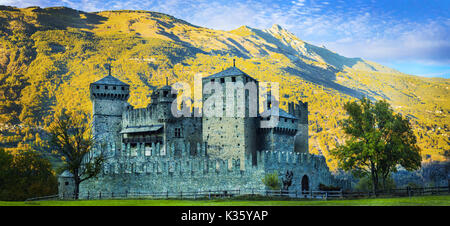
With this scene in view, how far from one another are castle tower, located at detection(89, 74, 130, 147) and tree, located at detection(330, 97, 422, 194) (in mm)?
28470

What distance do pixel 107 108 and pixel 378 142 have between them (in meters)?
34.1

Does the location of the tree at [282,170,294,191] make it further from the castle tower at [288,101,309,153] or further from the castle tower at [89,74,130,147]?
the castle tower at [89,74,130,147]

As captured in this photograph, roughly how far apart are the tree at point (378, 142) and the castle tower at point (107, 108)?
93.4 ft

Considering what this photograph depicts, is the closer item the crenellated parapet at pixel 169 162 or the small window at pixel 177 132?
the crenellated parapet at pixel 169 162

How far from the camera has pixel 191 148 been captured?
198 feet

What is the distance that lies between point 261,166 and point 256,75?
123 m

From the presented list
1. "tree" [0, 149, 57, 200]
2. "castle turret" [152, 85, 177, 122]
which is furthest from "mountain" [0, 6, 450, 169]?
"castle turret" [152, 85, 177, 122]

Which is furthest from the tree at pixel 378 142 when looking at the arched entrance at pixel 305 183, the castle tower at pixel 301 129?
the castle tower at pixel 301 129

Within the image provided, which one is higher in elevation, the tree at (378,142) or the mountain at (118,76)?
the mountain at (118,76)

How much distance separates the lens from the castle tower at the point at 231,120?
54594 mm

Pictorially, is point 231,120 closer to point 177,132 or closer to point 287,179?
point 177,132

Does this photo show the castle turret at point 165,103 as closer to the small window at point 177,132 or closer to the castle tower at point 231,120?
the small window at point 177,132
